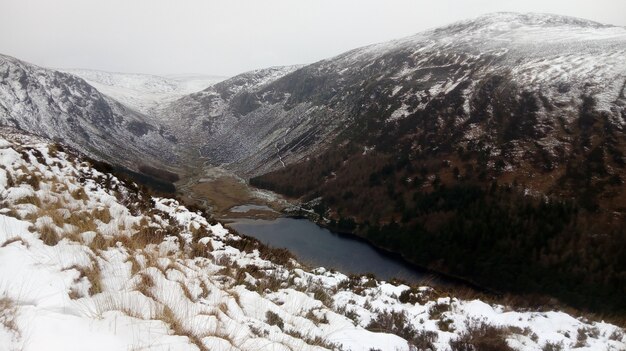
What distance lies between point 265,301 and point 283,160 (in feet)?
589

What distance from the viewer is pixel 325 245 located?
101125 mm

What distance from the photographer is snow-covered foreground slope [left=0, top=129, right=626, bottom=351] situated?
4.51 m

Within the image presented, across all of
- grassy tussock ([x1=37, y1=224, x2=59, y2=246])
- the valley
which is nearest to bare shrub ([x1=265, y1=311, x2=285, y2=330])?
the valley

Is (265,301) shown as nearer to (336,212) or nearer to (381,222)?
(381,222)

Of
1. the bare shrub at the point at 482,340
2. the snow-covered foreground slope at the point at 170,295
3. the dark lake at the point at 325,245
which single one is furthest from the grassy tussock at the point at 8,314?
the dark lake at the point at 325,245

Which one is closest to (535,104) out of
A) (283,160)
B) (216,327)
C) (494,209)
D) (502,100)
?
(502,100)

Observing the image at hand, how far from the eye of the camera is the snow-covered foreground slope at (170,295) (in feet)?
14.8

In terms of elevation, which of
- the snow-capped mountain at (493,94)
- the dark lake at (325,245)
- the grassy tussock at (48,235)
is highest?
the grassy tussock at (48,235)

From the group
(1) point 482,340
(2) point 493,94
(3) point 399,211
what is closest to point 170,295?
(1) point 482,340

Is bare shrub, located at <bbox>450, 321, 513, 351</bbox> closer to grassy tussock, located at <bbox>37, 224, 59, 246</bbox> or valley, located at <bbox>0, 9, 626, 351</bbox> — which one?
valley, located at <bbox>0, 9, 626, 351</bbox>

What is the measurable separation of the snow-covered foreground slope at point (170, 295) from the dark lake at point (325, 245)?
219ft

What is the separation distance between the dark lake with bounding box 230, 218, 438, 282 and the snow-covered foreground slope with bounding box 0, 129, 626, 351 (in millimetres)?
66797

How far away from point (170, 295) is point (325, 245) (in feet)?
317

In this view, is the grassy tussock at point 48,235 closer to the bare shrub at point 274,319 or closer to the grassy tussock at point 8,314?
the grassy tussock at point 8,314
